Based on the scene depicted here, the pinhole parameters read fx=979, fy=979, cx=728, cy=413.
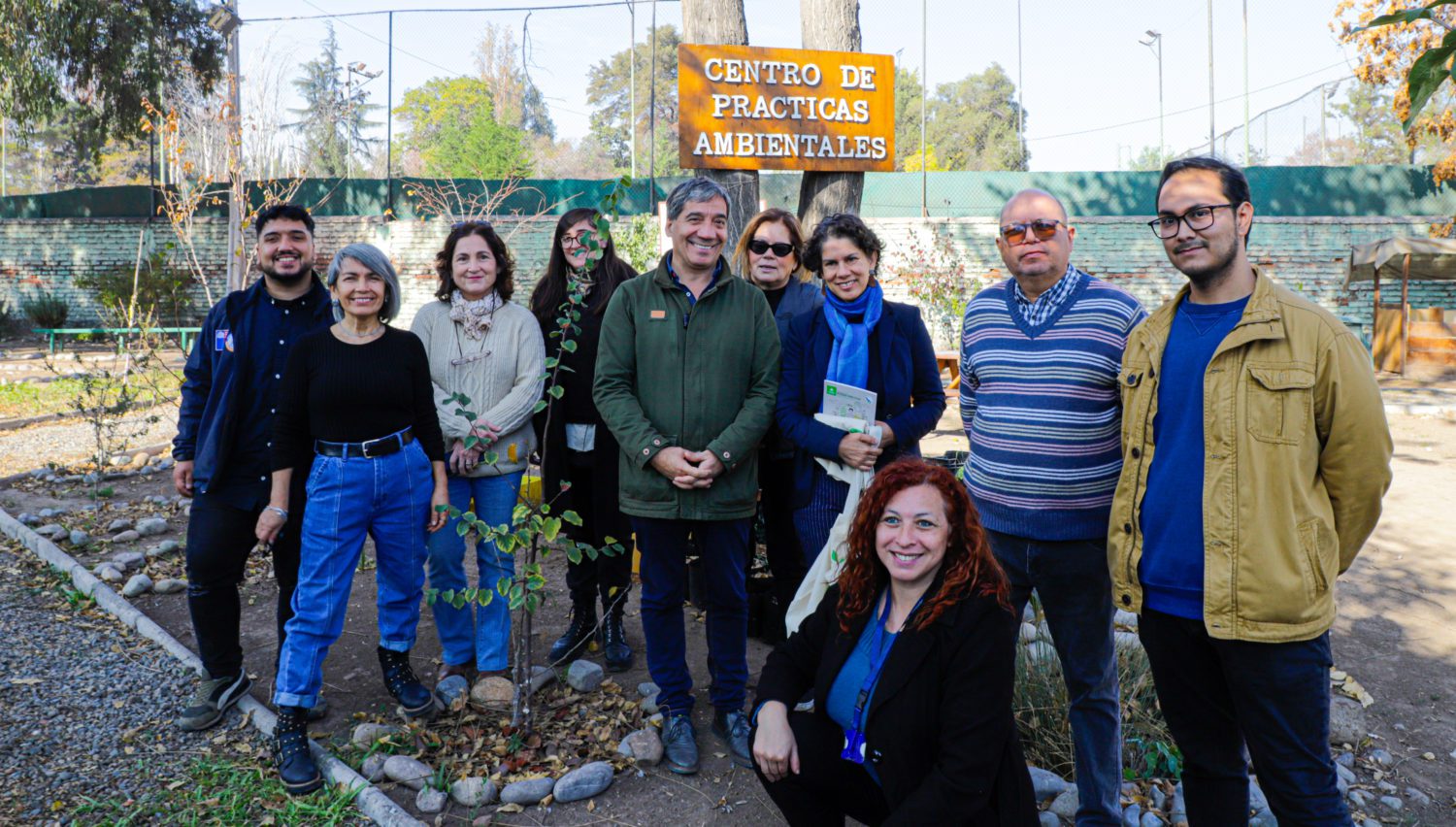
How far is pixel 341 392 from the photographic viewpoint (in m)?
3.26

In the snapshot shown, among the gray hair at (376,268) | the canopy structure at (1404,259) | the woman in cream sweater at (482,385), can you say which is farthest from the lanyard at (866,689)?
the canopy structure at (1404,259)

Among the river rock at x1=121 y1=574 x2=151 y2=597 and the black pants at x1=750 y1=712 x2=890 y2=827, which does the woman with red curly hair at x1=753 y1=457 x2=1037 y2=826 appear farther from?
the river rock at x1=121 y1=574 x2=151 y2=597

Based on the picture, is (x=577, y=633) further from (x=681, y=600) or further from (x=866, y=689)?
(x=866, y=689)

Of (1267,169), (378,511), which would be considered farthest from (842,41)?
(1267,169)

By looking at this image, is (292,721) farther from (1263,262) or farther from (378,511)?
(1263,262)

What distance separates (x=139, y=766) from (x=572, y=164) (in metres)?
44.6

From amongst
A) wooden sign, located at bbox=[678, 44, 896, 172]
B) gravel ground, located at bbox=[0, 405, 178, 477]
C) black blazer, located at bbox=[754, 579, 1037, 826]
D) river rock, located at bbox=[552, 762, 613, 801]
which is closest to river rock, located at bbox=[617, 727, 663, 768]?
river rock, located at bbox=[552, 762, 613, 801]

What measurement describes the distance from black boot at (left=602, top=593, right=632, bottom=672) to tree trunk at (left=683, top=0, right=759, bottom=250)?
252 cm

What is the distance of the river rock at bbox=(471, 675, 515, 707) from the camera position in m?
3.60

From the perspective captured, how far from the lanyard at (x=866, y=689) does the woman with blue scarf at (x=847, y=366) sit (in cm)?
92

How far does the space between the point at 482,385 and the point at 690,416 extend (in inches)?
35.9

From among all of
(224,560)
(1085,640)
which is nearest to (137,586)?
(224,560)

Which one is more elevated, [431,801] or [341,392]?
[341,392]

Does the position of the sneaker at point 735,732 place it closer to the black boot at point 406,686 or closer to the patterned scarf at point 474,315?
the black boot at point 406,686
